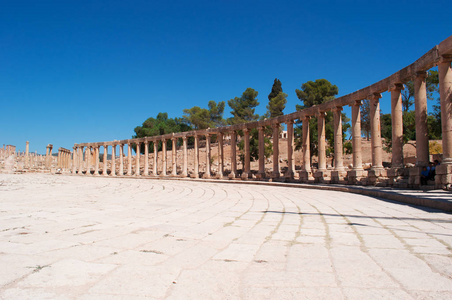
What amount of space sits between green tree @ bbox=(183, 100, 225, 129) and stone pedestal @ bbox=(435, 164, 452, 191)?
5779 centimetres

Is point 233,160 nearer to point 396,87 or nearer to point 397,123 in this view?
point 397,123

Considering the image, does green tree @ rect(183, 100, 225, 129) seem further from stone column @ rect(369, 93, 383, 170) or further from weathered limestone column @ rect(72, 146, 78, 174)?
stone column @ rect(369, 93, 383, 170)

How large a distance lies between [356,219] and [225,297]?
4.66 metres

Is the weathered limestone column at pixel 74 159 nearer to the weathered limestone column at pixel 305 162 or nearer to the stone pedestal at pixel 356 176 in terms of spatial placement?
the weathered limestone column at pixel 305 162

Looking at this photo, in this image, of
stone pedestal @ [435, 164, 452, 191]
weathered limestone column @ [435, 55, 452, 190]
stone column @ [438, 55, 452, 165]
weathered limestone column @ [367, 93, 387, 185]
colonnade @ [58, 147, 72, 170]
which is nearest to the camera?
stone pedestal @ [435, 164, 452, 191]

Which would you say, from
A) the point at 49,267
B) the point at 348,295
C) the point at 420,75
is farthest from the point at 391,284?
the point at 420,75

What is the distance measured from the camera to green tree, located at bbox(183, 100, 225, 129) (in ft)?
227

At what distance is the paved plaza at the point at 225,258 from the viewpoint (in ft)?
8.95

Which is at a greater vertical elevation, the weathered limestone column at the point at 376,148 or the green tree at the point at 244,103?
the green tree at the point at 244,103

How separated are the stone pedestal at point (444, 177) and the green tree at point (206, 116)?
57.8 metres

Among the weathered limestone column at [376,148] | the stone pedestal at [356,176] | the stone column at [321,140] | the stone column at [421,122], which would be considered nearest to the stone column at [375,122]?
the weathered limestone column at [376,148]

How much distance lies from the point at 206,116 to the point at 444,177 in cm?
6089

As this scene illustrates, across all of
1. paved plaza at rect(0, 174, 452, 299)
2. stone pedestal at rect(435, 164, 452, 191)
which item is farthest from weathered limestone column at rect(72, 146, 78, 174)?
stone pedestal at rect(435, 164, 452, 191)

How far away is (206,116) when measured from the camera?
7025cm
